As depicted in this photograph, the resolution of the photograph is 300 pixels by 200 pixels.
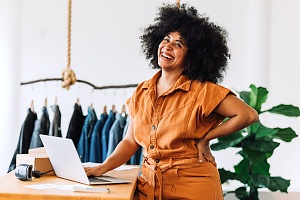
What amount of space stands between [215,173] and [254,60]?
7.11ft

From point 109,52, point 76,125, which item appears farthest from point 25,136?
point 109,52

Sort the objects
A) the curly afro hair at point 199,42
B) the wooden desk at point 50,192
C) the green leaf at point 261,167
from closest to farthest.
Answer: the wooden desk at point 50,192 → the curly afro hair at point 199,42 → the green leaf at point 261,167

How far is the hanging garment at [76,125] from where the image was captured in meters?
3.96

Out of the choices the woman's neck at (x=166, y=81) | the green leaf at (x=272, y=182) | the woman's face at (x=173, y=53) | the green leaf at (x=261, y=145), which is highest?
the woman's face at (x=173, y=53)

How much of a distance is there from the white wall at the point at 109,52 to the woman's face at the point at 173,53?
6.61 feet

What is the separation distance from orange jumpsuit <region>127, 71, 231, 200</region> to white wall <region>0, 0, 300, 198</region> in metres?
2.12

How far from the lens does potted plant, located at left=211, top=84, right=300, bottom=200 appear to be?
3664 millimetres

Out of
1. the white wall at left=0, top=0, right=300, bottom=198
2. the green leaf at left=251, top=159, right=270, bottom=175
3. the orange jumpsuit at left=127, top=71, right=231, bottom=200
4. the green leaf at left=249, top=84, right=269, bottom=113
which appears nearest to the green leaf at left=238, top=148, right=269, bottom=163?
the green leaf at left=251, top=159, right=270, bottom=175

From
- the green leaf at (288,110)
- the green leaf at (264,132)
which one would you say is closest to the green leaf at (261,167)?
the green leaf at (264,132)

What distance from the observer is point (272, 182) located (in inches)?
144

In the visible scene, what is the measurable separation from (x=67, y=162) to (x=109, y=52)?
7.74 feet

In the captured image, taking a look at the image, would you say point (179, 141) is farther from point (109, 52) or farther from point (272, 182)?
point (109, 52)

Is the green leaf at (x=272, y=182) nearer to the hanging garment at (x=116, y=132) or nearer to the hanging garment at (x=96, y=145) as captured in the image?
the hanging garment at (x=116, y=132)

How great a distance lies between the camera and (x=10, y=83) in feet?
14.9
